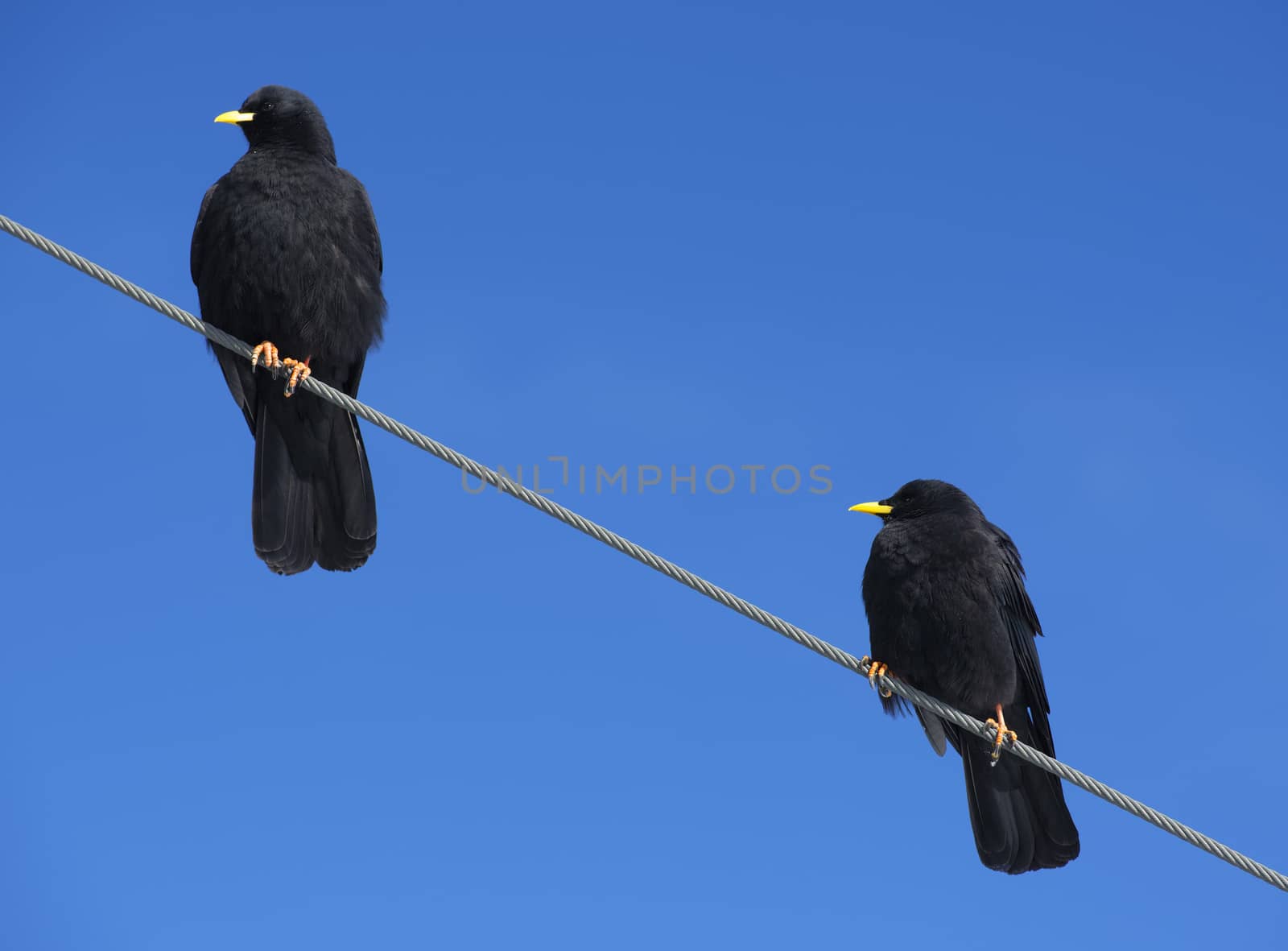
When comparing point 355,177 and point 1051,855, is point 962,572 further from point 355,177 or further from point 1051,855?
point 355,177

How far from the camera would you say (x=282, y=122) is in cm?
602

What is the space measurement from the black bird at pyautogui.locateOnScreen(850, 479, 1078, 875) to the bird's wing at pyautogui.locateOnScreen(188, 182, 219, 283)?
361 centimetres

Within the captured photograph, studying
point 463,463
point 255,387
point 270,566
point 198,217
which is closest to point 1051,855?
point 463,463

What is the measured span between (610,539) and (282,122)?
10.3 ft

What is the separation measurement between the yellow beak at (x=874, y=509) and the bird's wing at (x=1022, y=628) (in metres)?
0.57

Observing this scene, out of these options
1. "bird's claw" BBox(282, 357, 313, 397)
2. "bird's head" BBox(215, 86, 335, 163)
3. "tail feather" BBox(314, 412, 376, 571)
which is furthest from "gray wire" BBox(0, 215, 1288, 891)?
"bird's head" BBox(215, 86, 335, 163)

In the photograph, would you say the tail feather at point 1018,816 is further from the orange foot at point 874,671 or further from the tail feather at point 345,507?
the tail feather at point 345,507

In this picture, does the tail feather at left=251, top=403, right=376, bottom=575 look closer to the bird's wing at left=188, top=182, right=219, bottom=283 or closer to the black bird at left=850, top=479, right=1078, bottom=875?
the bird's wing at left=188, top=182, right=219, bottom=283

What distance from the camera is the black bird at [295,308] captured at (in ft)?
18.2

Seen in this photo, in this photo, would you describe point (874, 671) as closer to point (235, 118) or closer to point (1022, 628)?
point (1022, 628)

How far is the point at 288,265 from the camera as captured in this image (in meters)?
5.50

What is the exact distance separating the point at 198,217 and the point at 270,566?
5.64ft

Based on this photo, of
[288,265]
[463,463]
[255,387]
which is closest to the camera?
[463,463]

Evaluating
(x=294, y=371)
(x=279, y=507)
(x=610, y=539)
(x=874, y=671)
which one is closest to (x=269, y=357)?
(x=294, y=371)
